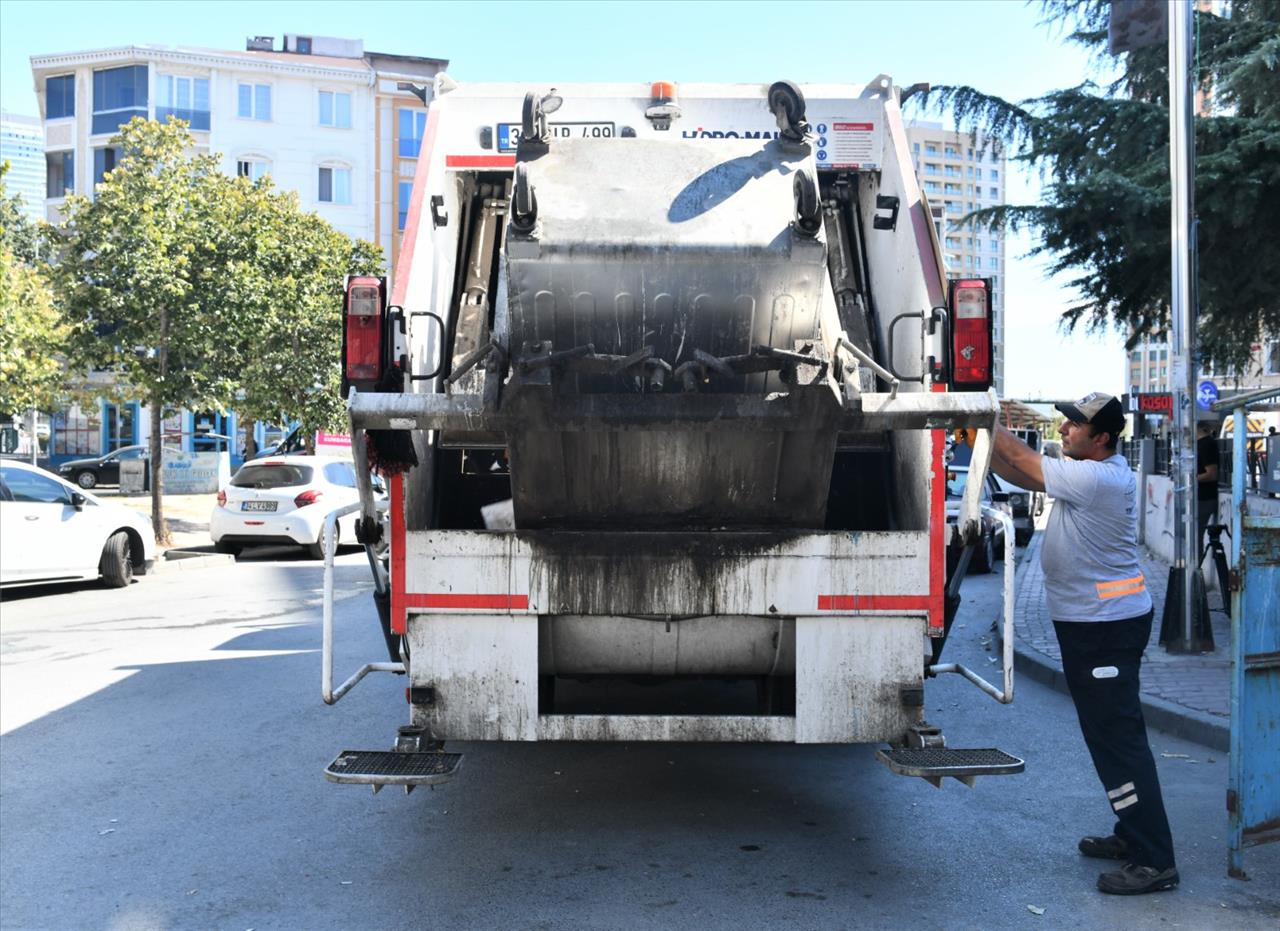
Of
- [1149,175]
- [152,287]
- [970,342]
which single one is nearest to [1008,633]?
[970,342]

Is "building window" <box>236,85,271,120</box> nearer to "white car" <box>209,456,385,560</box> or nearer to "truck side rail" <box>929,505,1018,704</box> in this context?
"white car" <box>209,456,385,560</box>

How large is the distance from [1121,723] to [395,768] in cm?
265

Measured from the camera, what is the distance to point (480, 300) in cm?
565

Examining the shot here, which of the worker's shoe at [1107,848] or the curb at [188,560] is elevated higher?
the curb at [188,560]

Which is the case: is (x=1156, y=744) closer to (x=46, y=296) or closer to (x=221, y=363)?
(x=221, y=363)

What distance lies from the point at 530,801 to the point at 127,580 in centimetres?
Answer: 1007

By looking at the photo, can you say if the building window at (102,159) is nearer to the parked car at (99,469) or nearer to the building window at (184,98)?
the building window at (184,98)

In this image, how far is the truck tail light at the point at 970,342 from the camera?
4695 mm

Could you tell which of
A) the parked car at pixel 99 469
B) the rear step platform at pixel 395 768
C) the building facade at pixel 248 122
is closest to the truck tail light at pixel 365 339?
the rear step platform at pixel 395 768

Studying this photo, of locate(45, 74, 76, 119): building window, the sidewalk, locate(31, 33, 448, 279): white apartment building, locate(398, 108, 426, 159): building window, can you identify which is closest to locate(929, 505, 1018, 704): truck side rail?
the sidewalk

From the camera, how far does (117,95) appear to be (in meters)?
47.1

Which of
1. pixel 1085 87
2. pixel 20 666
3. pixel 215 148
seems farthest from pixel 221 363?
pixel 215 148

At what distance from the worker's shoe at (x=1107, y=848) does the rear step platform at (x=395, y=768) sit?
2478 mm

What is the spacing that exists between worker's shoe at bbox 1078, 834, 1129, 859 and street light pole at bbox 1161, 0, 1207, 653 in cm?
465
